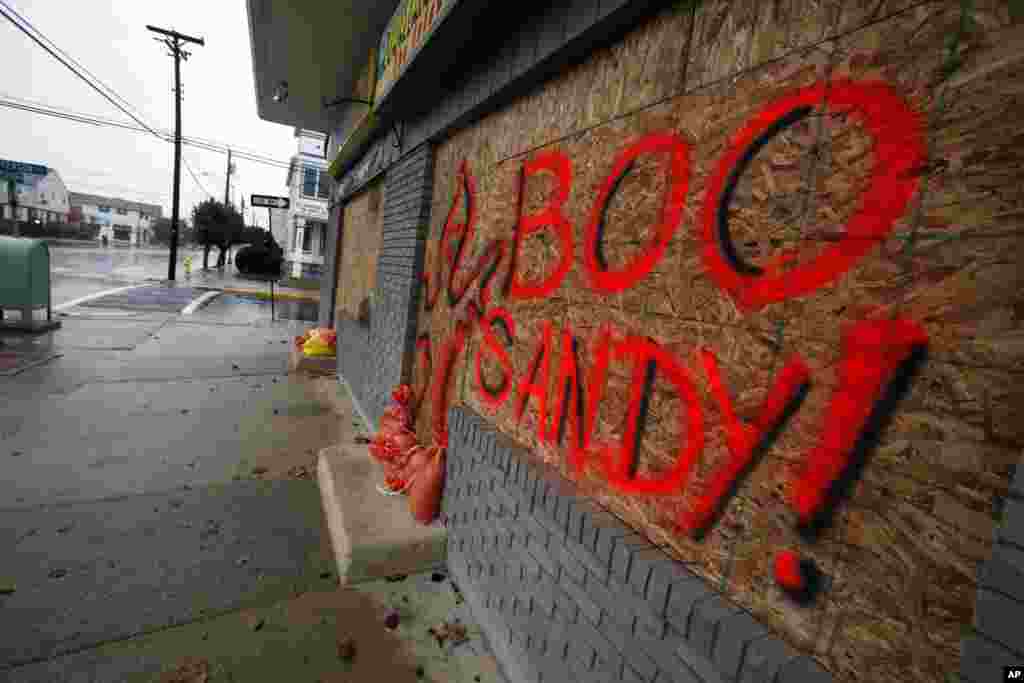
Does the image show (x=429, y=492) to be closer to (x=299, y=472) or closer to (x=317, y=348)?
(x=299, y=472)

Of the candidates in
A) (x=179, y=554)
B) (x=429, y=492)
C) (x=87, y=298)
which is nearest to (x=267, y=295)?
(x=87, y=298)

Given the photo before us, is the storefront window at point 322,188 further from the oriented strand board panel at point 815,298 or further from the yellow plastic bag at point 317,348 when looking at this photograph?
the oriented strand board panel at point 815,298

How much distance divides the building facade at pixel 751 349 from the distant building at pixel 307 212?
28291mm

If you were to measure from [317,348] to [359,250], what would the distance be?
1.81m

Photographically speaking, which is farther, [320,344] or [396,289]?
[320,344]

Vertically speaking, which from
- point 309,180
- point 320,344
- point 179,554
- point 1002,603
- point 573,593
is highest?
point 309,180

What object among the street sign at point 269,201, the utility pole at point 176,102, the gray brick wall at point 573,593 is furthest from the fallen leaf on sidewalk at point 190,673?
the utility pole at point 176,102

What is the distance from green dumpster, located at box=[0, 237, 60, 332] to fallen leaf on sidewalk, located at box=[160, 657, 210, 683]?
9.08 metres

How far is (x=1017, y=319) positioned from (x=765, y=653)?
1.02 meters

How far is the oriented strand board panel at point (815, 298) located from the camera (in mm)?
1017

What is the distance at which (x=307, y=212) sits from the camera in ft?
91.8

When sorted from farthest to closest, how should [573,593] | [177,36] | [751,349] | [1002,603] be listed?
[177,36]
[573,593]
[751,349]
[1002,603]

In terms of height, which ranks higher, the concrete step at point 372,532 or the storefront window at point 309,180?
the storefront window at point 309,180

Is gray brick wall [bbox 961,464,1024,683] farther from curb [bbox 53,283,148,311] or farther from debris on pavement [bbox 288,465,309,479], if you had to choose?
curb [bbox 53,283,148,311]
